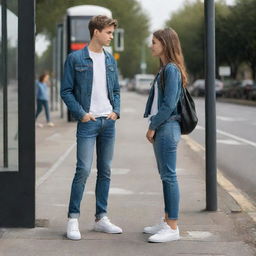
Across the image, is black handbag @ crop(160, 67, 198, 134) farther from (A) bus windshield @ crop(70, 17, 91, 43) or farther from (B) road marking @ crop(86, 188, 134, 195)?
(A) bus windshield @ crop(70, 17, 91, 43)

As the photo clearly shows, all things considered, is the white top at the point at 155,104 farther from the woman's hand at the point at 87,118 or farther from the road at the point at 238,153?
the road at the point at 238,153

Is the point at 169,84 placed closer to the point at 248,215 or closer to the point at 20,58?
the point at 20,58

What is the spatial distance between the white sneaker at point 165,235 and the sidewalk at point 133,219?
0.06 metres

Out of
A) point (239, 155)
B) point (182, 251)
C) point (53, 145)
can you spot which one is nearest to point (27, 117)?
point (182, 251)

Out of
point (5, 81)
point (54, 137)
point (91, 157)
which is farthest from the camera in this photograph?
point (54, 137)

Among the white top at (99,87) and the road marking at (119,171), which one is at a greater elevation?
the white top at (99,87)

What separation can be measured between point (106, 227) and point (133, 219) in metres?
0.64

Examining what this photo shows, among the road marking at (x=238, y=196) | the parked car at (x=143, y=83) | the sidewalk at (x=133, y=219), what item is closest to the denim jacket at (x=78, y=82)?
the sidewalk at (x=133, y=219)

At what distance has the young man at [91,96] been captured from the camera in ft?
17.7

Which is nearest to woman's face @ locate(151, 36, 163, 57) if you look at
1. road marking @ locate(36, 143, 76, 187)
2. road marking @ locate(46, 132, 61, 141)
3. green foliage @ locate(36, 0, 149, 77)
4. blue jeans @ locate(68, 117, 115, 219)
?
blue jeans @ locate(68, 117, 115, 219)

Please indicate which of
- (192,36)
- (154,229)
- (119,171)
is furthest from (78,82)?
(192,36)

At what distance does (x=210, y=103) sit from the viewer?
6.47 metres

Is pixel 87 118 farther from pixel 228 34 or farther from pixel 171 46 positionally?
pixel 228 34

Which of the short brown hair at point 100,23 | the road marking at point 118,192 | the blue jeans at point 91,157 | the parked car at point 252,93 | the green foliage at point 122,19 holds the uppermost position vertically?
the green foliage at point 122,19
